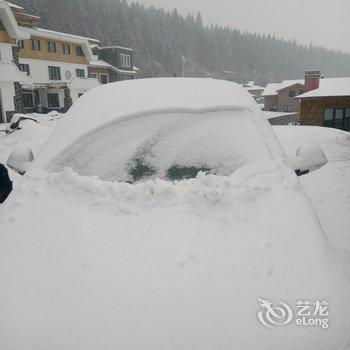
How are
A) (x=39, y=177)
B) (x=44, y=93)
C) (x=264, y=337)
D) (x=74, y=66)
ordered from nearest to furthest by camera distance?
(x=264, y=337) < (x=39, y=177) < (x=44, y=93) < (x=74, y=66)

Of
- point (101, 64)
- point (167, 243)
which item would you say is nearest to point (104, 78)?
point (101, 64)

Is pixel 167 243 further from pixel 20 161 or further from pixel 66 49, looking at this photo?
pixel 66 49

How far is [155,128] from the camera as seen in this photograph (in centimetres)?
233

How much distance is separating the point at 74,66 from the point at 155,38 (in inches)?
1939

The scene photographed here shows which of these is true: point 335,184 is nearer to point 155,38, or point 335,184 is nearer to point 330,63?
point 155,38

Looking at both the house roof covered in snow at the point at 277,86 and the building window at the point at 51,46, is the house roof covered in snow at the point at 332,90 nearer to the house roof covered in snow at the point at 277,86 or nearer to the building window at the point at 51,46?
the building window at the point at 51,46

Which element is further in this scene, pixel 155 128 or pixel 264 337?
pixel 155 128

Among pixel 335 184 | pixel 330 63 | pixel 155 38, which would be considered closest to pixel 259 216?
pixel 335 184

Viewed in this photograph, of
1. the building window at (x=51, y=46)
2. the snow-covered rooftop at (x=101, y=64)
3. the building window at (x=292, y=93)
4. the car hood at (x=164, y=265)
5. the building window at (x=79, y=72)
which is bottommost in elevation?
the building window at (x=292, y=93)

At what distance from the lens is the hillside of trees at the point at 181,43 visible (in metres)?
63.9

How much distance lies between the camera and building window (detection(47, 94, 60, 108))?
107 ft

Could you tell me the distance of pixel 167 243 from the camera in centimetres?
162

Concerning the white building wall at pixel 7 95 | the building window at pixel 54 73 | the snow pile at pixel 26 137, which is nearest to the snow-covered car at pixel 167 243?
the snow pile at pixel 26 137

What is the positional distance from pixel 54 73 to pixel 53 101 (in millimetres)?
3001
